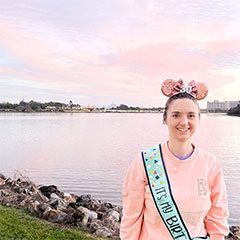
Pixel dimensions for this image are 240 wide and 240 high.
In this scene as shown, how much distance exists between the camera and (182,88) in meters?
2.87

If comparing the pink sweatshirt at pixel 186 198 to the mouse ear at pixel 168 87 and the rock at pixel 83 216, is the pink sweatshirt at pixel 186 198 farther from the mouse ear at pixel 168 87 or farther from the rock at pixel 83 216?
the rock at pixel 83 216

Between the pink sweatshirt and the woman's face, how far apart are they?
→ 135 mm

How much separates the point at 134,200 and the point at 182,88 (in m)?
0.84

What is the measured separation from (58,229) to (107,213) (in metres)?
2.63

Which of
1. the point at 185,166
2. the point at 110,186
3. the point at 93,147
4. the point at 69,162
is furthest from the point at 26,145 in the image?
the point at 185,166

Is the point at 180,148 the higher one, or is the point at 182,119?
the point at 182,119

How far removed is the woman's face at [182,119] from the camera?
8.91 ft

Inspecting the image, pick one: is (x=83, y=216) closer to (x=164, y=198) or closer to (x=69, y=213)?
(x=69, y=213)

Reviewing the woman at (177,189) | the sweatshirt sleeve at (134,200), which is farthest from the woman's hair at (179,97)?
the sweatshirt sleeve at (134,200)

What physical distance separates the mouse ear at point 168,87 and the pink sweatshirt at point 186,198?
384 millimetres

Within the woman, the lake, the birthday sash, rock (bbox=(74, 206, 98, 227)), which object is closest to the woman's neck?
the woman

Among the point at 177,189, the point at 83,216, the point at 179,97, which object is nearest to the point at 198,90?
the point at 179,97

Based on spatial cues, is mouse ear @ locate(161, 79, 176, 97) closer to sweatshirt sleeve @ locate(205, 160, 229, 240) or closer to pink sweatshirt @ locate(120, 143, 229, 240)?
pink sweatshirt @ locate(120, 143, 229, 240)

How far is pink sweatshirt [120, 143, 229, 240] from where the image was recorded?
2.64m
